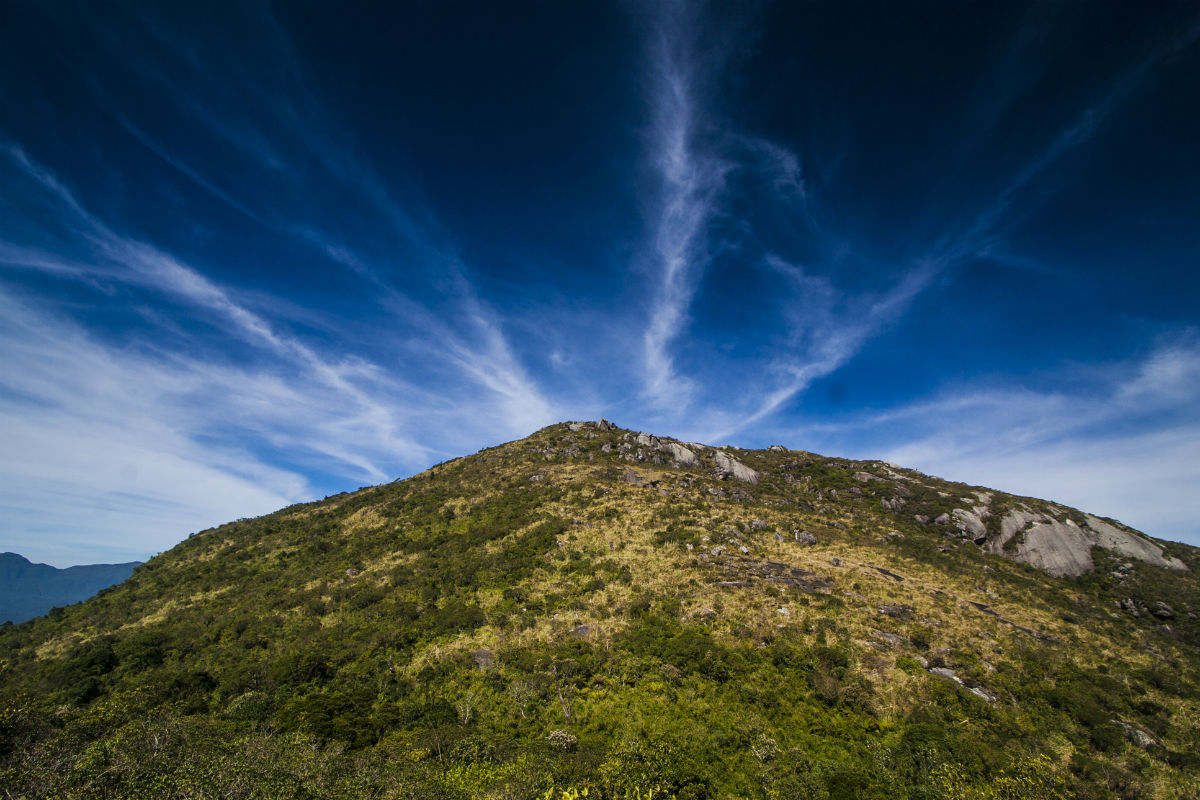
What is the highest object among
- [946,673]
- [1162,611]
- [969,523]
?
[969,523]

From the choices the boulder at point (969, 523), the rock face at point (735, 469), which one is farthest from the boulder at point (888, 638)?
the rock face at point (735, 469)

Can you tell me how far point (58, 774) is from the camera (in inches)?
711

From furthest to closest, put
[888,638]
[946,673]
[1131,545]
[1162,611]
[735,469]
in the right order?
[735,469], [1131,545], [1162,611], [888,638], [946,673]

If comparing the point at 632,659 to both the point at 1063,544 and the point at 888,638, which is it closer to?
the point at 888,638

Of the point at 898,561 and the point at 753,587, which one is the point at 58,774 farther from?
the point at 898,561

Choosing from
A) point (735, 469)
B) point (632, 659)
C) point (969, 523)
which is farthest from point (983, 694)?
point (735, 469)

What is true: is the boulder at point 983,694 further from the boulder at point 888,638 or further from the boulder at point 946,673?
the boulder at point 888,638

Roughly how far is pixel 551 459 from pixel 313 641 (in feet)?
176

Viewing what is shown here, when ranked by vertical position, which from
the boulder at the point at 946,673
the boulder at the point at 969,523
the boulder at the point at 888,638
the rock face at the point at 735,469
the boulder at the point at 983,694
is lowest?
the boulder at the point at 983,694

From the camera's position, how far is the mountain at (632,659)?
23672 millimetres

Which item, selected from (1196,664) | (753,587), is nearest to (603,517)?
(753,587)

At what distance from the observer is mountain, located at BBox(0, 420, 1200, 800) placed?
2367cm

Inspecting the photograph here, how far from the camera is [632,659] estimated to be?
36.8 meters

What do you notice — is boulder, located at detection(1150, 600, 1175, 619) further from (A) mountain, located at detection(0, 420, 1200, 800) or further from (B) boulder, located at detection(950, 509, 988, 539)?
(B) boulder, located at detection(950, 509, 988, 539)
